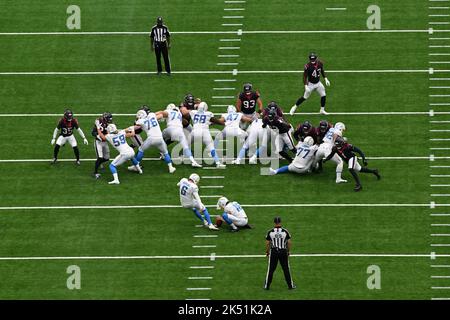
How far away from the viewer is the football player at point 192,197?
4594cm

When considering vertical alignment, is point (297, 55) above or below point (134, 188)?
above

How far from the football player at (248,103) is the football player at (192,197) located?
4.11 m

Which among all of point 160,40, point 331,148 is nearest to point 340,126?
point 331,148

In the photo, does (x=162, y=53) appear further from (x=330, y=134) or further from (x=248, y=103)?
(x=330, y=134)

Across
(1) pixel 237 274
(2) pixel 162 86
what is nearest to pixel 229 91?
(2) pixel 162 86

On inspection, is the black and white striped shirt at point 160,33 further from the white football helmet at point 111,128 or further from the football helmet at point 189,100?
the white football helmet at point 111,128

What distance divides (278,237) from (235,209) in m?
3.48

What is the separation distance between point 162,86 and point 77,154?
463 centimetres

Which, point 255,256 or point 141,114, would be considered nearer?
point 255,256

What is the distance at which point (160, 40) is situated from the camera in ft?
174

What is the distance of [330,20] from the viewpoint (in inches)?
2181

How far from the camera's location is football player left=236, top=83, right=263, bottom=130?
49844 mm

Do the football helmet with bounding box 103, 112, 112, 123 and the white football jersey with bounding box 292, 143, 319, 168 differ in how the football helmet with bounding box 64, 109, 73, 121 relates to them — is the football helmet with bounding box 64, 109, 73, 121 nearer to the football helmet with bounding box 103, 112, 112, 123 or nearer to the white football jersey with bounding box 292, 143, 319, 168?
the football helmet with bounding box 103, 112, 112, 123
